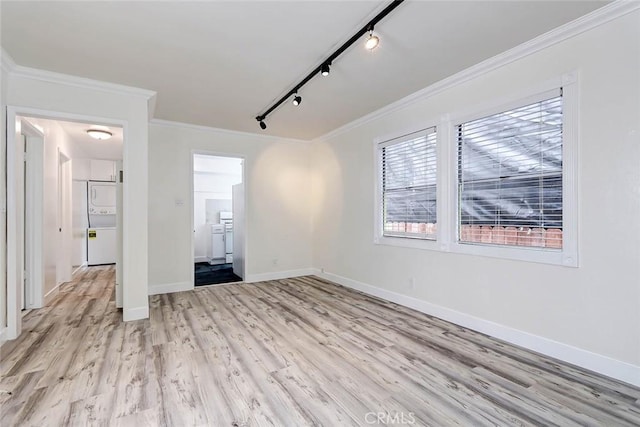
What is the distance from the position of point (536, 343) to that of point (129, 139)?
15.0ft

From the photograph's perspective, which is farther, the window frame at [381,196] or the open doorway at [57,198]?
the open doorway at [57,198]

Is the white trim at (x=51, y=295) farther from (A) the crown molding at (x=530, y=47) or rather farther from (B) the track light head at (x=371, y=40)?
(A) the crown molding at (x=530, y=47)

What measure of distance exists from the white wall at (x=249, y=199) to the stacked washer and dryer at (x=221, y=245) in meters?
2.38

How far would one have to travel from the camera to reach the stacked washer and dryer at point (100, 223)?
7281 mm

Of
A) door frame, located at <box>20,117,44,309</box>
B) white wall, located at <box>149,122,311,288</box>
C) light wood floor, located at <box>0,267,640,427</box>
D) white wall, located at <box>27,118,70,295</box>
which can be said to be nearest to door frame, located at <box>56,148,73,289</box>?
white wall, located at <box>27,118,70,295</box>

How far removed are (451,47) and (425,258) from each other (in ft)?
7.34

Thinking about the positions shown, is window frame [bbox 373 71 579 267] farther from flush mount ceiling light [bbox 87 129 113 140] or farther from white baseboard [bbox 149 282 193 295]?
flush mount ceiling light [bbox 87 129 113 140]

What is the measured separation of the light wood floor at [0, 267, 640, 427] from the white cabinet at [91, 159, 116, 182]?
4942mm

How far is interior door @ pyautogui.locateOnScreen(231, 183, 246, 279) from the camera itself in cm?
555

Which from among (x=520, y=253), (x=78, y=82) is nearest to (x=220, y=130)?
(x=78, y=82)

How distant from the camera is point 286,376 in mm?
2273

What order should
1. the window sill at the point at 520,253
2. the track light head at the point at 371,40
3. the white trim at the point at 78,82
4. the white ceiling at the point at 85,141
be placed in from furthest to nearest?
the white ceiling at the point at 85,141
the white trim at the point at 78,82
the window sill at the point at 520,253
the track light head at the point at 371,40

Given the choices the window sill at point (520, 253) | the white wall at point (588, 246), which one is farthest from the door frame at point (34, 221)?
Answer: the window sill at point (520, 253)

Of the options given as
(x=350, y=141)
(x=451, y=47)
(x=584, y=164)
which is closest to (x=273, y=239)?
(x=350, y=141)
